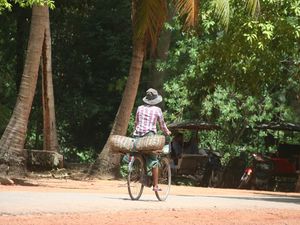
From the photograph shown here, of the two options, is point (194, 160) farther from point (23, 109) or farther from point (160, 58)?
point (23, 109)

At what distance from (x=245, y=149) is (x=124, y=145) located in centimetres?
1514

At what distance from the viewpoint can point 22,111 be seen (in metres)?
21.3

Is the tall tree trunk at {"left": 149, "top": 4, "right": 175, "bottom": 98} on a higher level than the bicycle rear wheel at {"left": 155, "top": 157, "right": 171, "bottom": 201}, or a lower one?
higher

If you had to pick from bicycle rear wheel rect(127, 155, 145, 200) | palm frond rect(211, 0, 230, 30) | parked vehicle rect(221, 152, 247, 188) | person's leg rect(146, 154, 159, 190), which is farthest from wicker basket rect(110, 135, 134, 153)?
parked vehicle rect(221, 152, 247, 188)

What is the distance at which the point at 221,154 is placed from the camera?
2812 centimetres

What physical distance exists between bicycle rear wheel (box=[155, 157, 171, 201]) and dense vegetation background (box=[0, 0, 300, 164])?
15.5 feet

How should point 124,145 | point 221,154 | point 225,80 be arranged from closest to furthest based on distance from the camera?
point 124,145 < point 225,80 < point 221,154

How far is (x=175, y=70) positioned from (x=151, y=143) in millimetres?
16758

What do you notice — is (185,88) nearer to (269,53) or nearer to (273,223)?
(269,53)

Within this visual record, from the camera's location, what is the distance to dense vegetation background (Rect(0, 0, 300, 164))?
19875mm

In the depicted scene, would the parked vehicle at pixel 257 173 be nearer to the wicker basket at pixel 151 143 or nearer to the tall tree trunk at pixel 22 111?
the tall tree trunk at pixel 22 111

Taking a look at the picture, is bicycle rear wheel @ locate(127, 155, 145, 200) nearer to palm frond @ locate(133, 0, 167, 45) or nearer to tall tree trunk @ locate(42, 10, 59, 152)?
palm frond @ locate(133, 0, 167, 45)

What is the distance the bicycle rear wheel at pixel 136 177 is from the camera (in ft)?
47.6

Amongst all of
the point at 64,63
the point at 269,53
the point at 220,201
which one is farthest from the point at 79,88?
the point at 220,201
